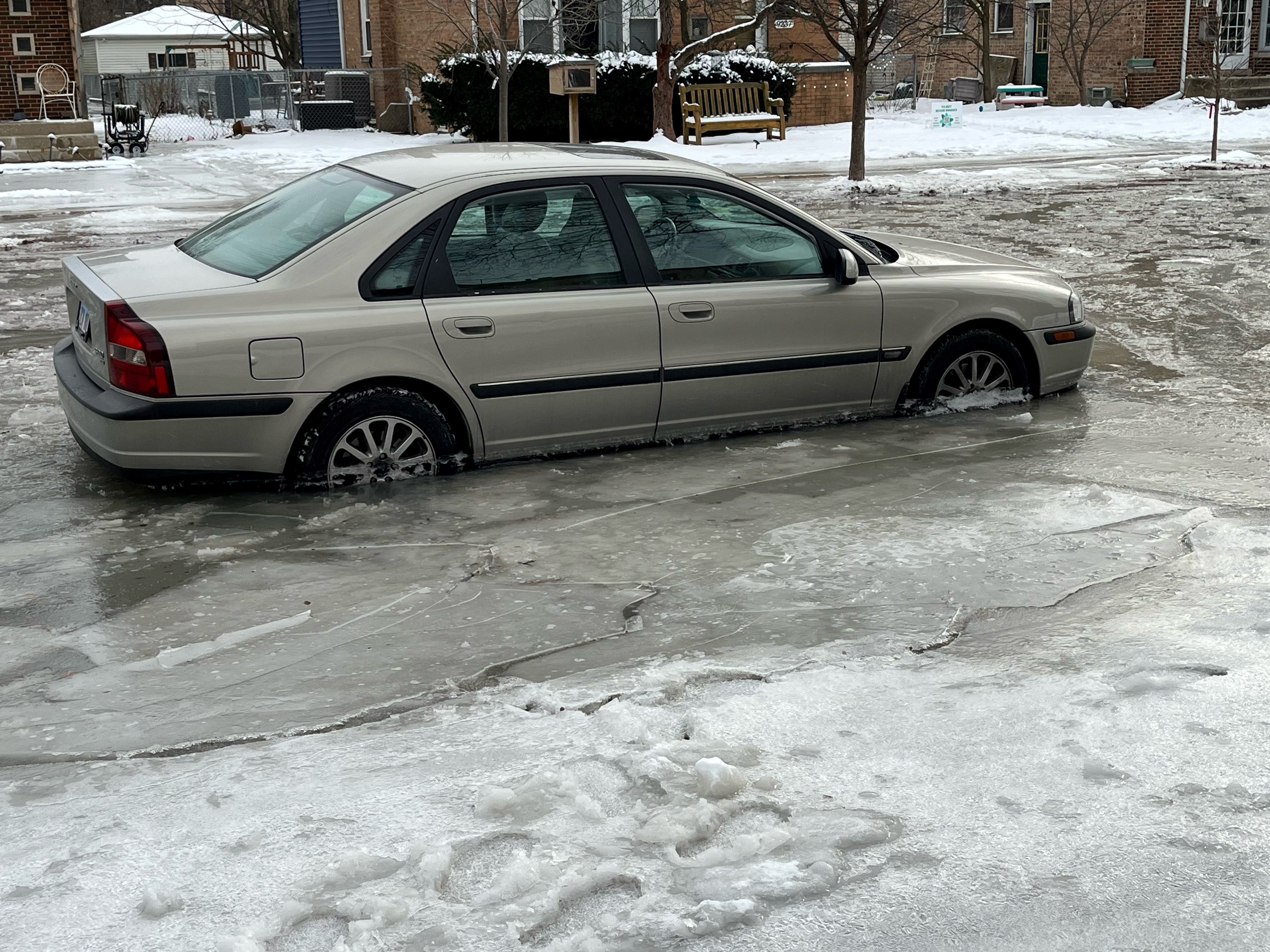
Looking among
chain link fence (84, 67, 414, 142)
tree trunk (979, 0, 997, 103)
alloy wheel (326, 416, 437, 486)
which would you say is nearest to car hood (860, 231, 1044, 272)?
alloy wheel (326, 416, 437, 486)

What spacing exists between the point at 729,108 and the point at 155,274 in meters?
23.4

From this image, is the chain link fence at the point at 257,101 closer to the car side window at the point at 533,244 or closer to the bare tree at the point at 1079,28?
the bare tree at the point at 1079,28

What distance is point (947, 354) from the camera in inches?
270

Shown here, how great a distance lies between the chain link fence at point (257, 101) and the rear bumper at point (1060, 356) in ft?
Answer: 89.1

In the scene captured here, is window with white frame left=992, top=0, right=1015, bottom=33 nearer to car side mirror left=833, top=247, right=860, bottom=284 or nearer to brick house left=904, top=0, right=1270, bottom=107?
brick house left=904, top=0, right=1270, bottom=107

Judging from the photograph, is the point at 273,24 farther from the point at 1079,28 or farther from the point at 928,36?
the point at 1079,28

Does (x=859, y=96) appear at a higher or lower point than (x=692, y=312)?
higher

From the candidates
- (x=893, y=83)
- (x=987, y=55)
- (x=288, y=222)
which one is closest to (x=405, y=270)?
(x=288, y=222)

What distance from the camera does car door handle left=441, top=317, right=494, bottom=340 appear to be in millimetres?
5645

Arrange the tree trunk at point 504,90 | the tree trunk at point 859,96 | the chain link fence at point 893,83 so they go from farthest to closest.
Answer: the chain link fence at point 893,83 < the tree trunk at point 504,90 < the tree trunk at point 859,96

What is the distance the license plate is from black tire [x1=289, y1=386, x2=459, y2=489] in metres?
0.99

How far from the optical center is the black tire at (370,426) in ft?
18.2

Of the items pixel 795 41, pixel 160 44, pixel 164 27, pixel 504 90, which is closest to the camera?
pixel 504 90

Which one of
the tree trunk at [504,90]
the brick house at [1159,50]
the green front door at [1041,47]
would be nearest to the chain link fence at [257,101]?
the tree trunk at [504,90]
